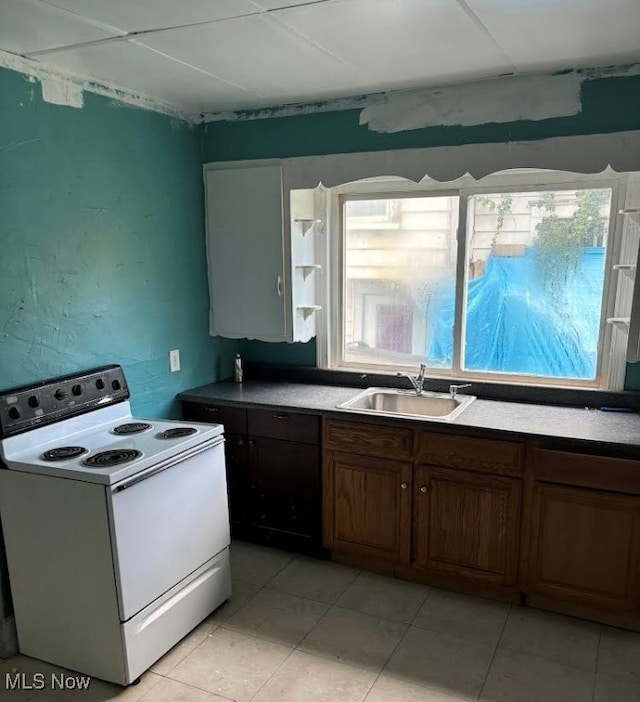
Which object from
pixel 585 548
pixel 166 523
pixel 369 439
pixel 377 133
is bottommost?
pixel 585 548

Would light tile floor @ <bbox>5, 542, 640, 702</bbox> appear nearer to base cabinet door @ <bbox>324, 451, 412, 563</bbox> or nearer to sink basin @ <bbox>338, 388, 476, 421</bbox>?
base cabinet door @ <bbox>324, 451, 412, 563</bbox>

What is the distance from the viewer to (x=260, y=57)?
2.29 m

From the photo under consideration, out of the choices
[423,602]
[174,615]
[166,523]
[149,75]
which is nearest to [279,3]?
[149,75]

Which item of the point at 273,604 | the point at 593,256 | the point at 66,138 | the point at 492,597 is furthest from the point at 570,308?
the point at 66,138

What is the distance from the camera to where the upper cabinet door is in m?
3.15

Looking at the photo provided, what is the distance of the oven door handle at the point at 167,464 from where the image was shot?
206cm

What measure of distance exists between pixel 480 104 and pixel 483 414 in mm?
1419

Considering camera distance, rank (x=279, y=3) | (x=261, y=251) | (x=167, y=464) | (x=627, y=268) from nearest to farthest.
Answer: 1. (x=279, y=3)
2. (x=167, y=464)
3. (x=627, y=268)
4. (x=261, y=251)

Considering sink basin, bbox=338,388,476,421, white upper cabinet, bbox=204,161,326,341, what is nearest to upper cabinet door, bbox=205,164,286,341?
white upper cabinet, bbox=204,161,326,341

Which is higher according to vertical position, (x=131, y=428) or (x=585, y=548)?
(x=131, y=428)

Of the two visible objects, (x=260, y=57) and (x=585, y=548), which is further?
(x=585, y=548)

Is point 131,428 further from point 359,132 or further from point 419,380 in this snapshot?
point 359,132

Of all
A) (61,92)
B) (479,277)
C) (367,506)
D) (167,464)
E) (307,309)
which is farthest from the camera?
(307,309)

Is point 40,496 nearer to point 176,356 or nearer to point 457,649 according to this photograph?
point 176,356
